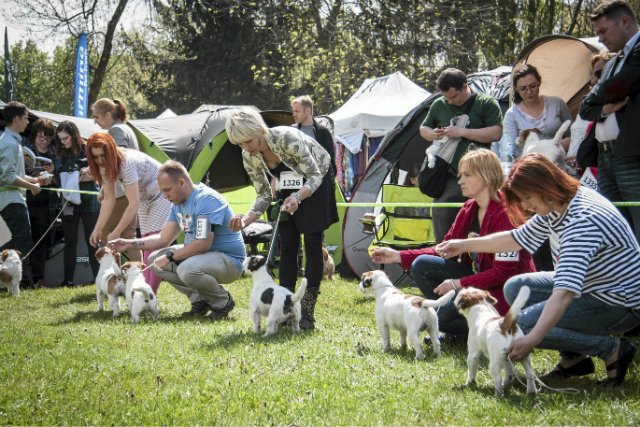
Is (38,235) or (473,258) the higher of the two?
(473,258)

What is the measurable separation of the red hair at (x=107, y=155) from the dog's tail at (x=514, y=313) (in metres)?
4.13

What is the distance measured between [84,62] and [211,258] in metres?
16.9

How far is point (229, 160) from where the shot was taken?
36.7ft

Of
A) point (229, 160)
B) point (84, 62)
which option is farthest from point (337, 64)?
point (229, 160)

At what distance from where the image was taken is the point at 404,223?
7.79 metres

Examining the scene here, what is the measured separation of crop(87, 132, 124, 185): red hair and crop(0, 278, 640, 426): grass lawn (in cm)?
146

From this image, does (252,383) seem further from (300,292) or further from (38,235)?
(38,235)

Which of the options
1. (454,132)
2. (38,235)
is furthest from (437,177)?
(38,235)

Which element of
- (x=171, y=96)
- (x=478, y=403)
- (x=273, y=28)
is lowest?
(x=478, y=403)

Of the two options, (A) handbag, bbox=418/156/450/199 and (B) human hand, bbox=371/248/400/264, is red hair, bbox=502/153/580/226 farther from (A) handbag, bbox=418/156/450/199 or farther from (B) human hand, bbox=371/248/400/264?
(A) handbag, bbox=418/156/450/199

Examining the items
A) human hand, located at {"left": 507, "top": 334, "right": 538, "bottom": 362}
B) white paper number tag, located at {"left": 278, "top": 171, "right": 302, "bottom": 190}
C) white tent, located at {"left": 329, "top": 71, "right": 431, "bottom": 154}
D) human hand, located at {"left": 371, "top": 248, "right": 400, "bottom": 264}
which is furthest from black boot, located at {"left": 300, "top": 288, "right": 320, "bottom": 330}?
white tent, located at {"left": 329, "top": 71, "right": 431, "bottom": 154}

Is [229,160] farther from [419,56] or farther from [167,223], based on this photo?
[419,56]

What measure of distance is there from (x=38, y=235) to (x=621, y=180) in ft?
22.9

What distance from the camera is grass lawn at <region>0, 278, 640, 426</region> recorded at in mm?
2857
